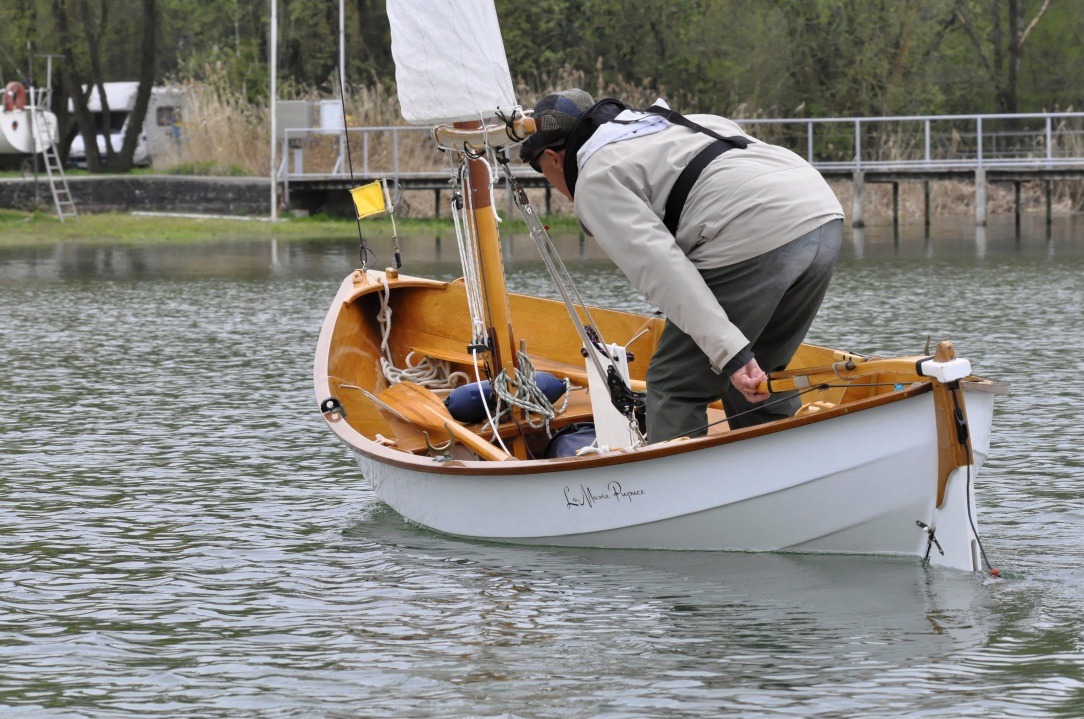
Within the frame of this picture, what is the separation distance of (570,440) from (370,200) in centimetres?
179

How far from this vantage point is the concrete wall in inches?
1101

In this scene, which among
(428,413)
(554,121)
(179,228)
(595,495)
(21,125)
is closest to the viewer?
(554,121)

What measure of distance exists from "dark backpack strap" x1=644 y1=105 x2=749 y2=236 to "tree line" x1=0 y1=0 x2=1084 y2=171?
2520cm

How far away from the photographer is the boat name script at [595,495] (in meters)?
5.66

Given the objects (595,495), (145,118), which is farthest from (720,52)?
(595,495)

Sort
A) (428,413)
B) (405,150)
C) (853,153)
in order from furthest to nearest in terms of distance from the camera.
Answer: (853,153), (405,150), (428,413)

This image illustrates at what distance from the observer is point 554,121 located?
538cm

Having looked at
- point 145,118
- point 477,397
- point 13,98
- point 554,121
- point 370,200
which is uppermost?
point 13,98

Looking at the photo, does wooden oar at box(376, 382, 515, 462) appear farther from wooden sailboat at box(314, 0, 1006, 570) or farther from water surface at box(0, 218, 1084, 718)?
water surface at box(0, 218, 1084, 718)

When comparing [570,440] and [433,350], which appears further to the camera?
[433,350]

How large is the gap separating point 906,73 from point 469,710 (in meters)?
30.7

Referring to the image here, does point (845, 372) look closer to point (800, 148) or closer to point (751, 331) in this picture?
point (751, 331)

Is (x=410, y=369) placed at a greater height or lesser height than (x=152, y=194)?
lesser

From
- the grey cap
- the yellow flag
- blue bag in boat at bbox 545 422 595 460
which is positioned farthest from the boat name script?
the yellow flag
